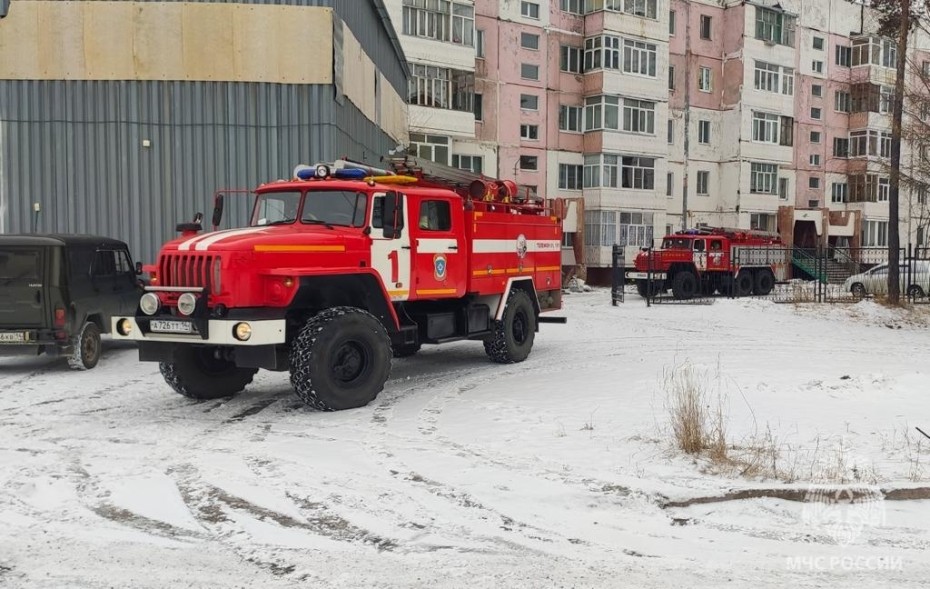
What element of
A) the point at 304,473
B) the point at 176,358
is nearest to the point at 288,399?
the point at 176,358

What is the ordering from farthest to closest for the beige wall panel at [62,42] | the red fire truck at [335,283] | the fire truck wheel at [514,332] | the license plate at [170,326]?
the beige wall panel at [62,42]
the fire truck wheel at [514,332]
the red fire truck at [335,283]
the license plate at [170,326]

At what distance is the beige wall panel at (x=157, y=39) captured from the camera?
15312 millimetres

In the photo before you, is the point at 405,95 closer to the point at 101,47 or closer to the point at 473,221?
the point at 101,47

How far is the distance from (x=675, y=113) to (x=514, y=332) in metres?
31.5

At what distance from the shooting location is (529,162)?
120ft

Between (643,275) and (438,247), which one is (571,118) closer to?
(643,275)

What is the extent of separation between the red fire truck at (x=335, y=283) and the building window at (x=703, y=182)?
31.7 metres

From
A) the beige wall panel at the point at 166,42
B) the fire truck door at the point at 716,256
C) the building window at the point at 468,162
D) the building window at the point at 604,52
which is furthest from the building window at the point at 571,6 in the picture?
the beige wall panel at the point at 166,42

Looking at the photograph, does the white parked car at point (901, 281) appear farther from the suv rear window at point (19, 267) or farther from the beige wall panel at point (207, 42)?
the suv rear window at point (19, 267)

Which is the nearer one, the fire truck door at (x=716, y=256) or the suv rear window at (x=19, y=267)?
the suv rear window at (x=19, y=267)

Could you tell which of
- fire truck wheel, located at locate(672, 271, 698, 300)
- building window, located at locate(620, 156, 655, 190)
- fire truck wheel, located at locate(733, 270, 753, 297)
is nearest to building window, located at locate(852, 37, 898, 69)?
building window, located at locate(620, 156, 655, 190)

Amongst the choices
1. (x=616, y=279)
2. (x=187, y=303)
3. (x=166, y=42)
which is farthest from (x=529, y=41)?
(x=187, y=303)

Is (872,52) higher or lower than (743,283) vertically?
higher

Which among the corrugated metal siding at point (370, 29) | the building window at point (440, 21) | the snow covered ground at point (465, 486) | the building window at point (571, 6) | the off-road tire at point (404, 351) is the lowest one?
the snow covered ground at point (465, 486)
